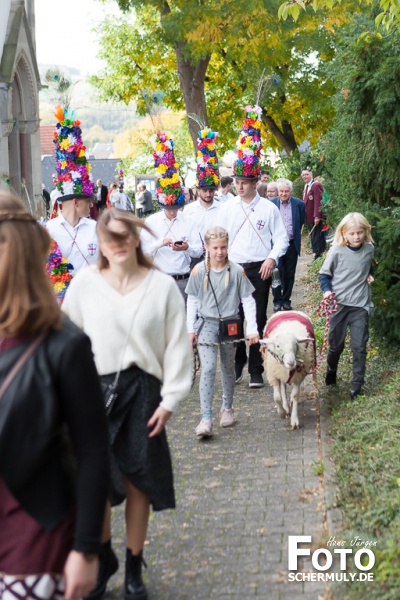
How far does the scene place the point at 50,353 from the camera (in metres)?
2.96

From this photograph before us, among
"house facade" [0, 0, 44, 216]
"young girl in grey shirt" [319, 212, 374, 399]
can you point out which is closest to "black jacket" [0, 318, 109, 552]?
"young girl in grey shirt" [319, 212, 374, 399]

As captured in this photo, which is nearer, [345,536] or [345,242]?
[345,536]

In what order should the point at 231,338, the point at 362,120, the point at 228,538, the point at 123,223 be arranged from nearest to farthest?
the point at 123,223, the point at 228,538, the point at 231,338, the point at 362,120

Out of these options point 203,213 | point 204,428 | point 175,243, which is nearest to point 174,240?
point 175,243

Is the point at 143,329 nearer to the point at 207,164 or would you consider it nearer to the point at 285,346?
the point at 285,346

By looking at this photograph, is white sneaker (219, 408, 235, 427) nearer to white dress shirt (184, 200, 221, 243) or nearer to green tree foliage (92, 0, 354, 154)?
white dress shirt (184, 200, 221, 243)

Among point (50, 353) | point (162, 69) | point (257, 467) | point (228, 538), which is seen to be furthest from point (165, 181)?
point (162, 69)

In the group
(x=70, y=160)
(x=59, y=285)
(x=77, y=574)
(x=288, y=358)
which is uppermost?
(x=70, y=160)

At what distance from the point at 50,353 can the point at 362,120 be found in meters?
8.48

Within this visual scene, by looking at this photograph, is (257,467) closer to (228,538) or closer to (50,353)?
(228,538)

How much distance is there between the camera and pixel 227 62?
3030 centimetres

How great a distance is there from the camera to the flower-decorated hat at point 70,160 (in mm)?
8814

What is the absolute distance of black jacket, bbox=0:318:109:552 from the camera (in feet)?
9.62

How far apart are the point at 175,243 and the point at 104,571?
5455 millimetres
